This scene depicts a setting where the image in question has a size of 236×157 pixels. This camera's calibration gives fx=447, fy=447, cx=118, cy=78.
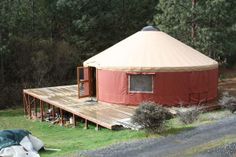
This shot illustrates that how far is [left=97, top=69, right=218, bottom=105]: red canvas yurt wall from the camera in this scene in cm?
1272

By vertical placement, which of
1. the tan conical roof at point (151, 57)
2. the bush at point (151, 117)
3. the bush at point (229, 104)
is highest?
the tan conical roof at point (151, 57)

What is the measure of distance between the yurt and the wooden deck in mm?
506

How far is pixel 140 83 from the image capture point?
42.3ft

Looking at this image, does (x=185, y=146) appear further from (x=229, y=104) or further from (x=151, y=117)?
(x=229, y=104)

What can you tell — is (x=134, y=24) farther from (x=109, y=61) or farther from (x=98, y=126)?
(x=98, y=126)

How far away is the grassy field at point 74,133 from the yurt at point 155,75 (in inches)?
55.9

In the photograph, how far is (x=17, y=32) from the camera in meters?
21.0

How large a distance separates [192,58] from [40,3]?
479 inches

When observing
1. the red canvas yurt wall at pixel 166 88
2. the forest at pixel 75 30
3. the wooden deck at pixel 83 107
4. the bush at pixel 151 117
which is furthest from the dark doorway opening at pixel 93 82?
the bush at pixel 151 117

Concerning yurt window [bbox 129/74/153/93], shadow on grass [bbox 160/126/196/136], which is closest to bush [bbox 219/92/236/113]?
yurt window [bbox 129/74/153/93]

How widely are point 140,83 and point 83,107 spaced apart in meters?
1.78

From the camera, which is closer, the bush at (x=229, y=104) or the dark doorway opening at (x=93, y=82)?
the bush at (x=229, y=104)

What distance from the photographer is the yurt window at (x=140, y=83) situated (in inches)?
504

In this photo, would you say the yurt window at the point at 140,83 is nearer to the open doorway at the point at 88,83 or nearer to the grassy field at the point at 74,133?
the grassy field at the point at 74,133
